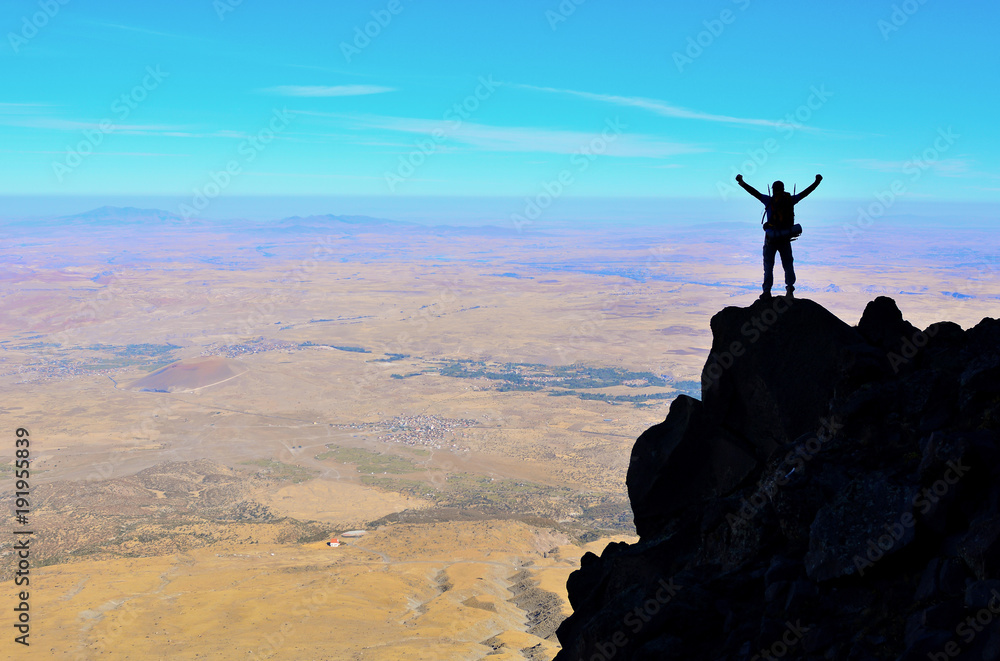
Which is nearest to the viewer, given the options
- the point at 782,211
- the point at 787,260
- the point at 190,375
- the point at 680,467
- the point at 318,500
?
the point at 782,211

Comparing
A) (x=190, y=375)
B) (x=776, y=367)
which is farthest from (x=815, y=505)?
(x=190, y=375)

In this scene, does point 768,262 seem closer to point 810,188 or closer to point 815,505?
point 810,188

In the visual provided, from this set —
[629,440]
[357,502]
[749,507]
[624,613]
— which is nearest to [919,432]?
[749,507]

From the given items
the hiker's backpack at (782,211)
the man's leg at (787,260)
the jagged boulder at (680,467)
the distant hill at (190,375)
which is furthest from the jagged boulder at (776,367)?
the distant hill at (190,375)

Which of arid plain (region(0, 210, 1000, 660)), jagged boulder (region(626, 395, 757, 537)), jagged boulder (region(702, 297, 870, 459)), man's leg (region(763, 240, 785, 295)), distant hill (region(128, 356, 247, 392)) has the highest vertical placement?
man's leg (region(763, 240, 785, 295))

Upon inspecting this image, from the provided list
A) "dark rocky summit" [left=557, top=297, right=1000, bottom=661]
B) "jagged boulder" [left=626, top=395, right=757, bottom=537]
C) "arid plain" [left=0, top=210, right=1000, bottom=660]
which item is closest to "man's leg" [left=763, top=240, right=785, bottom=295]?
"dark rocky summit" [left=557, top=297, right=1000, bottom=661]

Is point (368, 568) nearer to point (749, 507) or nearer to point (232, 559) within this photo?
point (232, 559)

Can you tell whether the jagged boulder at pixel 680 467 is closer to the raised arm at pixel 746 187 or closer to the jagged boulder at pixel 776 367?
the jagged boulder at pixel 776 367

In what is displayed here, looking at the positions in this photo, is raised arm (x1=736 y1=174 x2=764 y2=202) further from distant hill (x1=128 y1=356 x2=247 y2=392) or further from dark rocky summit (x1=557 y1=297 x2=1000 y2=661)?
distant hill (x1=128 y1=356 x2=247 y2=392)
